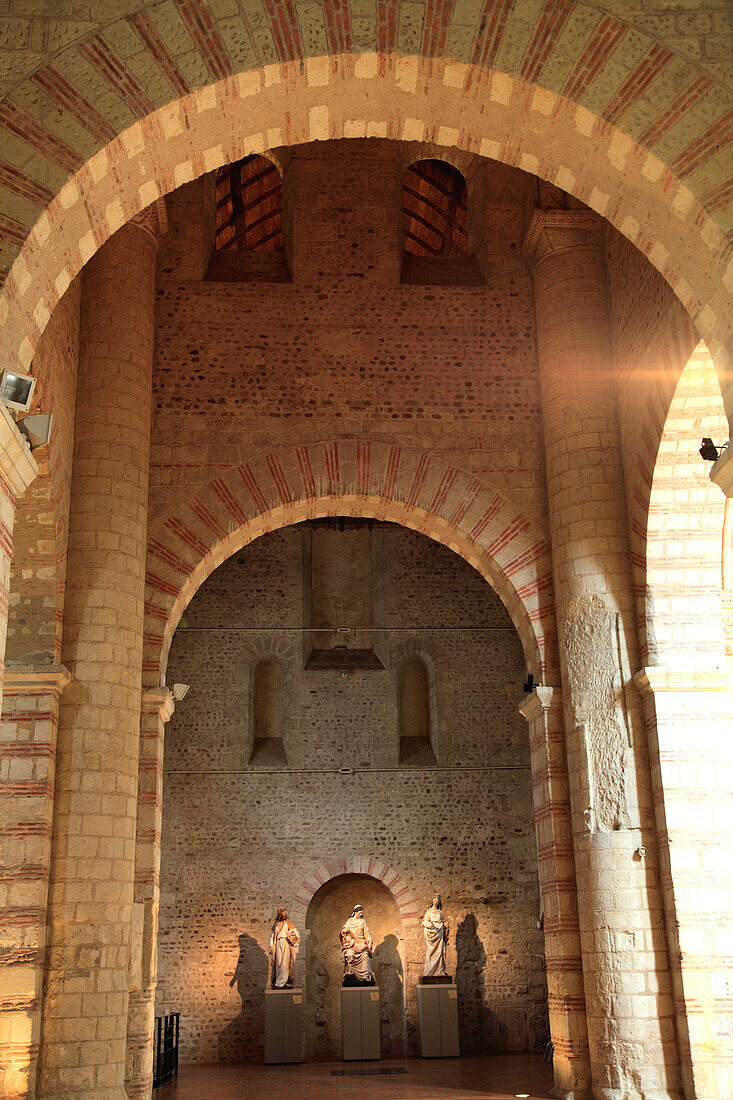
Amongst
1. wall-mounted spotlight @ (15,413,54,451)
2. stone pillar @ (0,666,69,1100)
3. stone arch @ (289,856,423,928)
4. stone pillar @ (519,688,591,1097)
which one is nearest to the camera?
wall-mounted spotlight @ (15,413,54,451)

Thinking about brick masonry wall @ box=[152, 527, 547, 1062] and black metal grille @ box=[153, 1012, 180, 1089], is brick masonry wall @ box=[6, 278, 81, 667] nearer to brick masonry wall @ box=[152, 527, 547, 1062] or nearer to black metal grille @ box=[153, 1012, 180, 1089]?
black metal grille @ box=[153, 1012, 180, 1089]

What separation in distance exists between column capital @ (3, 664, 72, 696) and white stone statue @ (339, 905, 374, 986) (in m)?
6.88

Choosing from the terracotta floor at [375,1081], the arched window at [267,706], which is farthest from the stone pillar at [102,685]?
the arched window at [267,706]

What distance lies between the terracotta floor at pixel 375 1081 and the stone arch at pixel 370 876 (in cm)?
204

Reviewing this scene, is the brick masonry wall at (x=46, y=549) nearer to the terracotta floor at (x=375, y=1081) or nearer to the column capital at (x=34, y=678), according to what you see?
the column capital at (x=34, y=678)

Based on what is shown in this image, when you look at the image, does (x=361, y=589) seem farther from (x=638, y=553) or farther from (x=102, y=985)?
(x=102, y=985)

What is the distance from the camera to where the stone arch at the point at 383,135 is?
5.60 m

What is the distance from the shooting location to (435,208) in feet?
60.3

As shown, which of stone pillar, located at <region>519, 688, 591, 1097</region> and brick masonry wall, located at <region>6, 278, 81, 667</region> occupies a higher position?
brick masonry wall, located at <region>6, 278, 81, 667</region>

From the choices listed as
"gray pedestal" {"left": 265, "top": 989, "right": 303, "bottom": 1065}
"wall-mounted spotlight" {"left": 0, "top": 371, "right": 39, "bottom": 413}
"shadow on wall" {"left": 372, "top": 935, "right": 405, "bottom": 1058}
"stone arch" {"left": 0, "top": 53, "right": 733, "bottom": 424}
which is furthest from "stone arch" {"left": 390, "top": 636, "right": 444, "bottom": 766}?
"wall-mounted spotlight" {"left": 0, "top": 371, "right": 39, "bottom": 413}

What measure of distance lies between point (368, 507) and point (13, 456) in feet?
19.2

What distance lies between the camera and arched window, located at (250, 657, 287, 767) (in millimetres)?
16406

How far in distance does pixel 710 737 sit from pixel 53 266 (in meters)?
6.64

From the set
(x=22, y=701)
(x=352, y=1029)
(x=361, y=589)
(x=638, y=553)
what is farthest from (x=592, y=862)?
(x=361, y=589)
